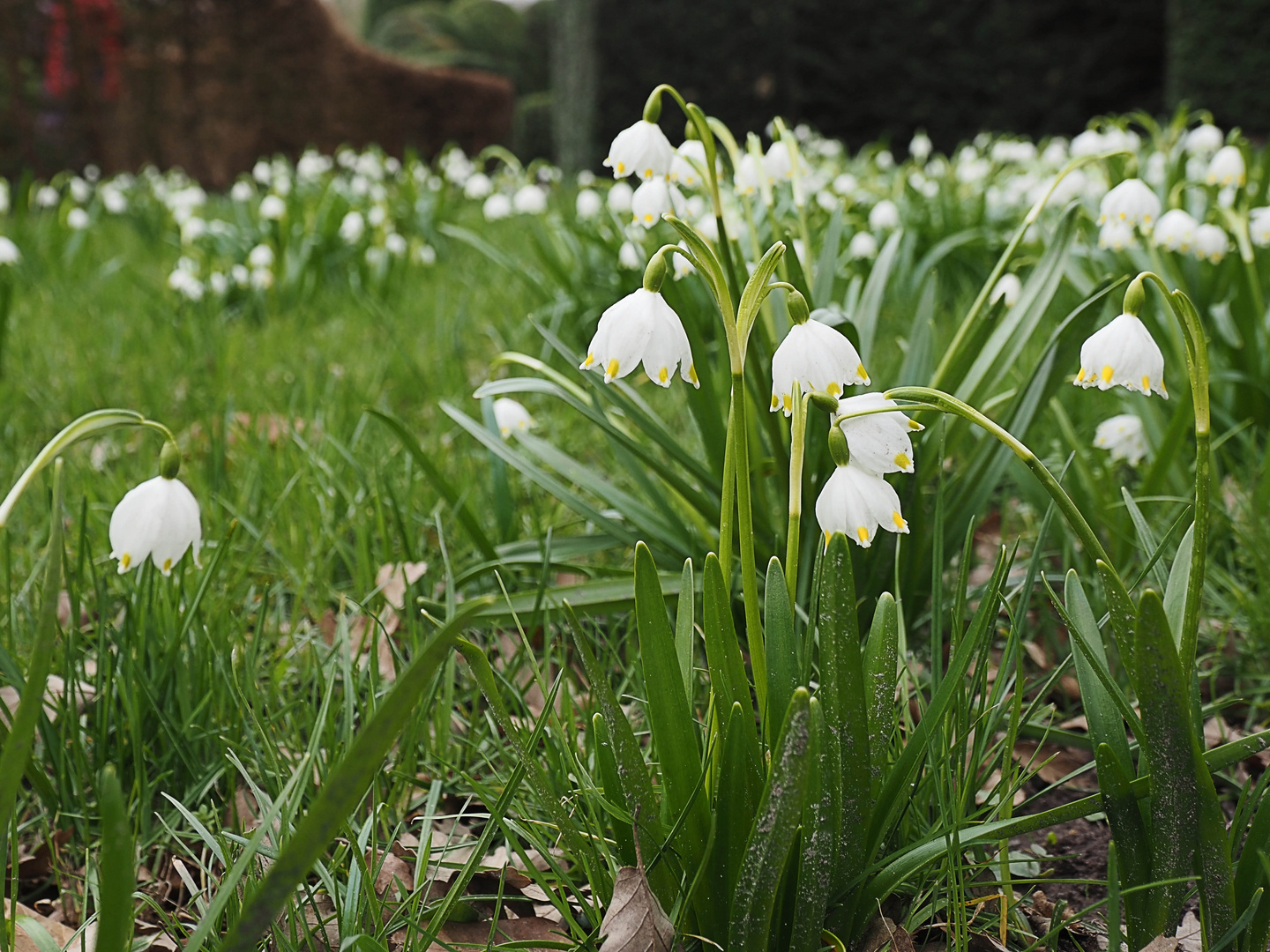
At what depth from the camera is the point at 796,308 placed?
0.93 meters

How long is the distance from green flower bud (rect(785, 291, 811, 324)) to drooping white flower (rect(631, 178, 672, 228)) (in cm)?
56

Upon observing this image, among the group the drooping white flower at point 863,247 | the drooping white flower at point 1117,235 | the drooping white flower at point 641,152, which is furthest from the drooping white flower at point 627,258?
the drooping white flower at point 641,152

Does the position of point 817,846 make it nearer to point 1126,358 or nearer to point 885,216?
point 1126,358

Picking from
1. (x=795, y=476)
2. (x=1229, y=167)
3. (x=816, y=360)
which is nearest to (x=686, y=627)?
(x=795, y=476)

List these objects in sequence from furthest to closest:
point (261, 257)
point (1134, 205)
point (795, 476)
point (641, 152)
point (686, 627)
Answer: point (261, 257), point (1134, 205), point (641, 152), point (686, 627), point (795, 476)

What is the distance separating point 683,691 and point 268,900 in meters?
0.43

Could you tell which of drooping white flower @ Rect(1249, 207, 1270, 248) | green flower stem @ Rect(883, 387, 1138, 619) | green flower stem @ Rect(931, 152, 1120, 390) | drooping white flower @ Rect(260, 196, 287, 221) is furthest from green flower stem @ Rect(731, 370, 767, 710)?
drooping white flower @ Rect(260, 196, 287, 221)

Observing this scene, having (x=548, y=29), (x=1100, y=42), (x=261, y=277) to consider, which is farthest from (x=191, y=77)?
(x=548, y=29)

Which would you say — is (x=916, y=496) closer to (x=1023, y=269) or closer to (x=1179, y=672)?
(x=1179, y=672)

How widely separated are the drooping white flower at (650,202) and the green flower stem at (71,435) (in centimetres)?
70

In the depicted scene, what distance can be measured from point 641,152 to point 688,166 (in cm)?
25

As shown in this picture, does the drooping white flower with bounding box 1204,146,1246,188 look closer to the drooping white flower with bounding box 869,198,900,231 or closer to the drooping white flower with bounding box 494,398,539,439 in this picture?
the drooping white flower with bounding box 869,198,900,231

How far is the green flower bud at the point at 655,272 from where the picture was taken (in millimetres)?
938

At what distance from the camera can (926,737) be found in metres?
1.00
